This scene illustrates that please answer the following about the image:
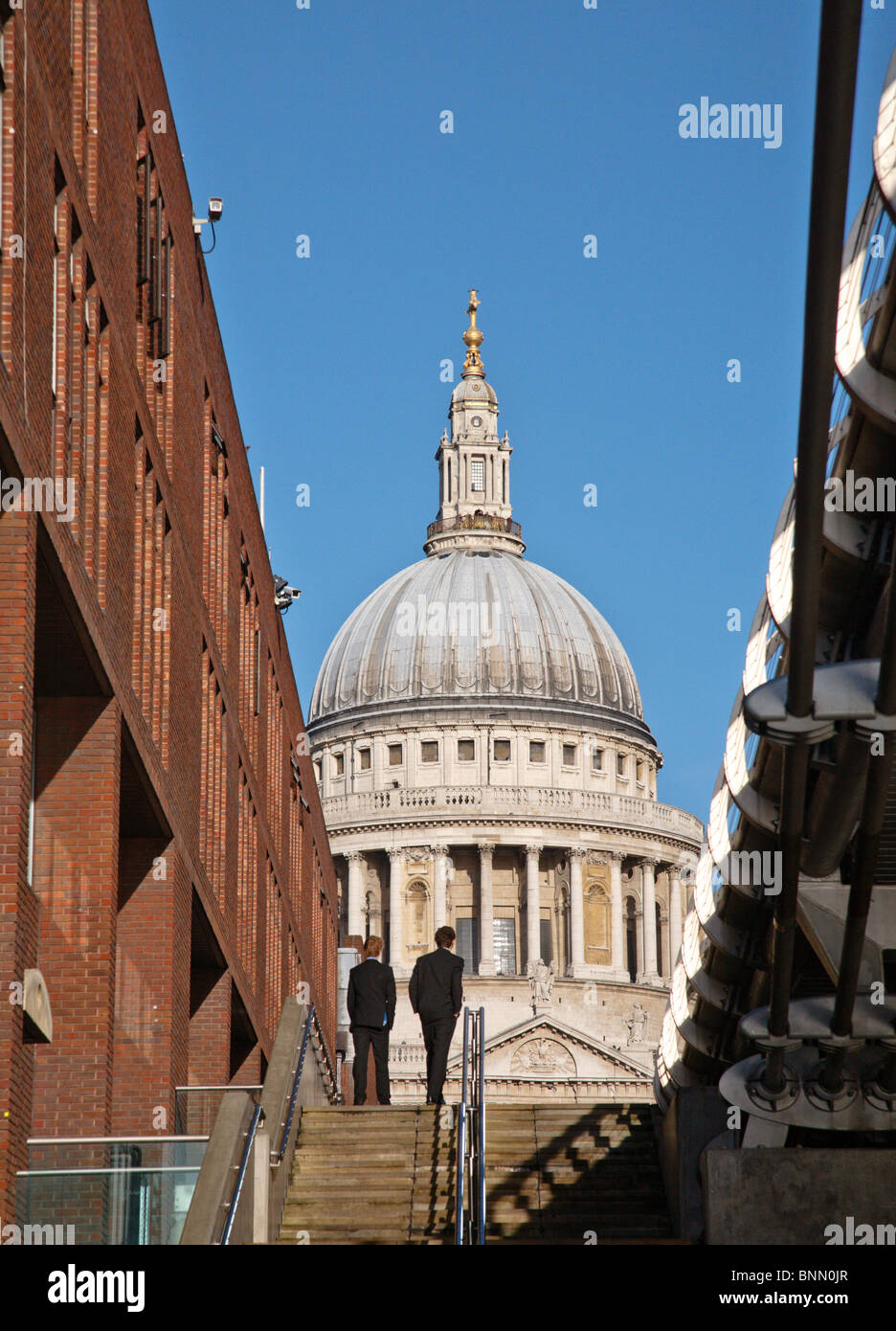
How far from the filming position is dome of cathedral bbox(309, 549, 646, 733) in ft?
375

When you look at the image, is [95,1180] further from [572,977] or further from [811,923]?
[572,977]

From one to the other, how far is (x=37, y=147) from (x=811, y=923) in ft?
29.0

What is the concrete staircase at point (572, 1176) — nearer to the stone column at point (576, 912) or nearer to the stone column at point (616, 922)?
the stone column at point (576, 912)

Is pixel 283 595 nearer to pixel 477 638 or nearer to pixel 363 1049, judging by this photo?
pixel 363 1049

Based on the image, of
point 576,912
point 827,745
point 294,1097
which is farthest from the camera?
point 576,912

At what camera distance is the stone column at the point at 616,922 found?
107m

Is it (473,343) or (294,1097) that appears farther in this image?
(473,343)

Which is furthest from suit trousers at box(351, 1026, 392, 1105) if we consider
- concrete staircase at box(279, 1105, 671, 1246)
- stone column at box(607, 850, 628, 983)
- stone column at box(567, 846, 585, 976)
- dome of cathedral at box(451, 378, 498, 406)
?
dome of cathedral at box(451, 378, 498, 406)

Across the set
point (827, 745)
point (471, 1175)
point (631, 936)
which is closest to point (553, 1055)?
point (631, 936)

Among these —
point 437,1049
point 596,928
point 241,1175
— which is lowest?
point 241,1175

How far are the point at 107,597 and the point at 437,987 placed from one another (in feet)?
16.5

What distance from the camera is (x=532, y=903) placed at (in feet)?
350

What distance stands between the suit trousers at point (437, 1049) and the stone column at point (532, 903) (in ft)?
278

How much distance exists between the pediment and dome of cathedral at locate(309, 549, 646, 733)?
75.4 ft
